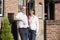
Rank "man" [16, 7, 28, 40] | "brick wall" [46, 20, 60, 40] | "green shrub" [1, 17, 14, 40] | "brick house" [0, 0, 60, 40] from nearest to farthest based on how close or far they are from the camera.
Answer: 1. "green shrub" [1, 17, 14, 40]
2. "man" [16, 7, 28, 40]
3. "brick house" [0, 0, 60, 40]
4. "brick wall" [46, 20, 60, 40]

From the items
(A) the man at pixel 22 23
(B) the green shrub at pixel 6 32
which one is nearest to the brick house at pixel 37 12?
(A) the man at pixel 22 23

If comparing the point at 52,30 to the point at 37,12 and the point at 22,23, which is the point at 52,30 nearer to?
the point at 37,12

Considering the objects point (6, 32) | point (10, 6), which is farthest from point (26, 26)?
point (10, 6)

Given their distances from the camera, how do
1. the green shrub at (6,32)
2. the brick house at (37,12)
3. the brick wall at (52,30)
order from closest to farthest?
the green shrub at (6,32), the brick house at (37,12), the brick wall at (52,30)

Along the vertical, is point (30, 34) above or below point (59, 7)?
below

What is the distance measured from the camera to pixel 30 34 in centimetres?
1249

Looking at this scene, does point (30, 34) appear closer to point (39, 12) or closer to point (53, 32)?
point (53, 32)

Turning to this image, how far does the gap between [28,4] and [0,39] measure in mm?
6266

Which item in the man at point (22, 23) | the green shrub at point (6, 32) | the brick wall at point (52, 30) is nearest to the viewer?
the green shrub at point (6, 32)

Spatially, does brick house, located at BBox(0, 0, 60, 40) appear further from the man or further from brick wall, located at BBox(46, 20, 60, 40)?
the man

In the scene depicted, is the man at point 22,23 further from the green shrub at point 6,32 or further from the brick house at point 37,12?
the green shrub at point 6,32

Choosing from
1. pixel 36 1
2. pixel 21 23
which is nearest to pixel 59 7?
pixel 36 1

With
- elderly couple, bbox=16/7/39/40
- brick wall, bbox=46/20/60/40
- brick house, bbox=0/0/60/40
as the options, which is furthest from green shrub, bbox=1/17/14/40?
brick wall, bbox=46/20/60/40

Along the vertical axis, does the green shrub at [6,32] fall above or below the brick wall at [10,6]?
below
